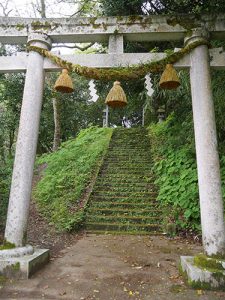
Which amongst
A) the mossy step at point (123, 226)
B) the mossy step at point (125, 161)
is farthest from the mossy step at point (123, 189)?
the mossy step at point (125, 161)

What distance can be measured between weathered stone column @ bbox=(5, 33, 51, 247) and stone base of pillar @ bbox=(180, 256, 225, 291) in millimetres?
2441

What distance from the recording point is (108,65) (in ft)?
15.7

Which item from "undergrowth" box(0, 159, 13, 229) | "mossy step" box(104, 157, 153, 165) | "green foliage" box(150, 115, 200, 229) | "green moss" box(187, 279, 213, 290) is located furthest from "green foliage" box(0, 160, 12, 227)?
"mossy step" box(104, 157, 153, 165)

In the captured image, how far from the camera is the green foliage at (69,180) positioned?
7.45 m

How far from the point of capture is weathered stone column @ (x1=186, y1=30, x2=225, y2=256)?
3957mm

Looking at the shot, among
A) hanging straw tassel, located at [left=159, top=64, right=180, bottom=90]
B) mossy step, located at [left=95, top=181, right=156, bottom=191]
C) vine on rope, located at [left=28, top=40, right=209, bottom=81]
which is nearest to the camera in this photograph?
hanging straw tassel, located at [left=159, top=64, right=180, bottom=90]

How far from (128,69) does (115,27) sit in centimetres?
86

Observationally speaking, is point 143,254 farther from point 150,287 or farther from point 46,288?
point 46,288

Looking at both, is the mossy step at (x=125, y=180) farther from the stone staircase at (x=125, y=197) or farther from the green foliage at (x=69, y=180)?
the green foliage at (x=69, y=180)

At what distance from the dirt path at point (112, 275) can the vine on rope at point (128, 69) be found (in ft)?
9.90

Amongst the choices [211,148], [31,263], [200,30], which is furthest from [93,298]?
[200,30]

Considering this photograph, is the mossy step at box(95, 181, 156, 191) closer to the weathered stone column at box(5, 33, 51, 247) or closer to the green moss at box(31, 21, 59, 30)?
the weathered stone column at box(5, 33, 51, 247)

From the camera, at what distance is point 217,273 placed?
3.62 meters

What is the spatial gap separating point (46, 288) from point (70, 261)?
117cm
